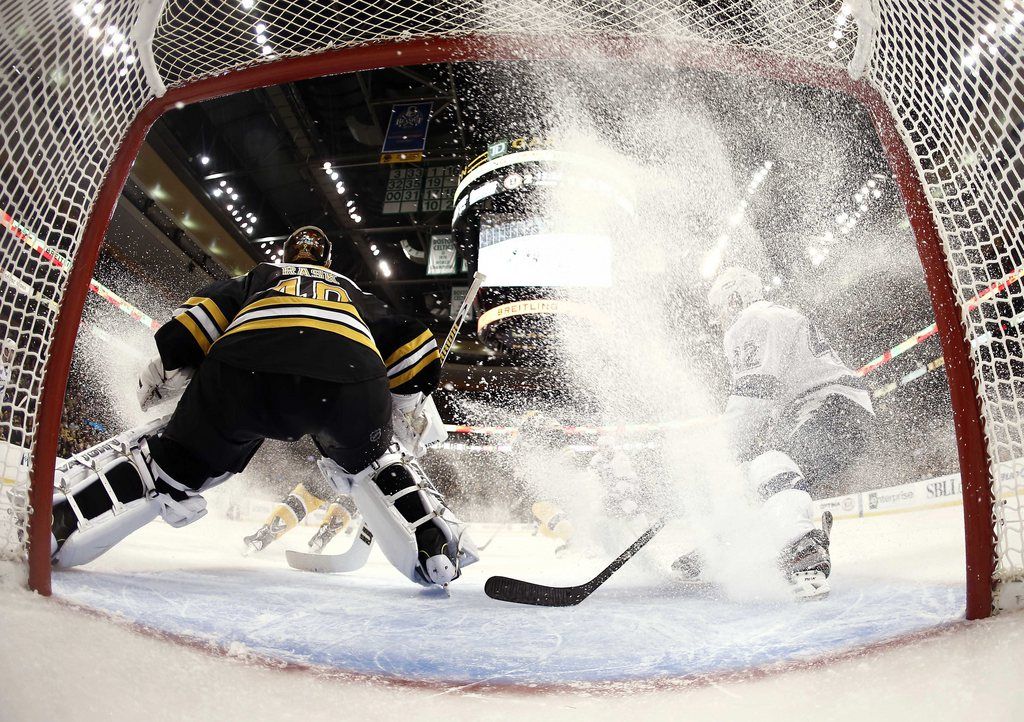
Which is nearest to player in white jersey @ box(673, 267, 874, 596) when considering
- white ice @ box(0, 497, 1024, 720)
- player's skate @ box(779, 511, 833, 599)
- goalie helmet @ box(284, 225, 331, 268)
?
player's skate @ box(779, 511, 833, 599)

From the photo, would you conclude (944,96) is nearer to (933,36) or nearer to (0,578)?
(933,36)

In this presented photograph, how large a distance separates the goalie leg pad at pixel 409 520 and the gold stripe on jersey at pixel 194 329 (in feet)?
1.75

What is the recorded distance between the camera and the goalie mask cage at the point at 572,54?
1.21m

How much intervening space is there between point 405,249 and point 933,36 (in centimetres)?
1283

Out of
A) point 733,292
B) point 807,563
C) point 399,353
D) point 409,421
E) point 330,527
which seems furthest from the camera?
point 330,527

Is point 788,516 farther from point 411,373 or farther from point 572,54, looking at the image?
point 572,54

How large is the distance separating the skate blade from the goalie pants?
1.23 meters

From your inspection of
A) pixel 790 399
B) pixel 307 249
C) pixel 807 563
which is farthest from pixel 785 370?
pixel 307 249

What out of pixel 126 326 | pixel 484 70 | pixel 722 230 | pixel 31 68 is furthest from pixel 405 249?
pixel 31 68

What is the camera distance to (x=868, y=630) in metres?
1.21

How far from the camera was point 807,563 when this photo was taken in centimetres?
174

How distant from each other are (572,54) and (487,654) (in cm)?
145

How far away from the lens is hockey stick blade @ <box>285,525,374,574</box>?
8.41 feet

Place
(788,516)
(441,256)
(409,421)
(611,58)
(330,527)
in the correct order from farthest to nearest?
1. (441,256)
2. (330,527)
3. (409,421)
4. (788,516)
5. (611,58)
